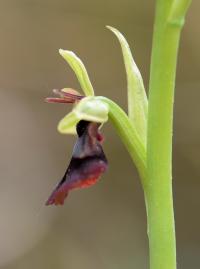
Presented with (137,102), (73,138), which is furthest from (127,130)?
(73,138)

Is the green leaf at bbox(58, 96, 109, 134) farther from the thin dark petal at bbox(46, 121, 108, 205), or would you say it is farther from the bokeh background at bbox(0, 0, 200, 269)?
the bokeh background at bbox(0, 0, 200, 269)

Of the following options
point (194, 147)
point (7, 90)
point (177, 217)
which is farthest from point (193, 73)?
point (7, 90)

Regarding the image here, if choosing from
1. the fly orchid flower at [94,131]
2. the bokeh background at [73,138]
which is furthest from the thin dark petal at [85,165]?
the bokeh background at [73,138]

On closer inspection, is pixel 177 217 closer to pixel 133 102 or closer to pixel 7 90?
pixel 7 90

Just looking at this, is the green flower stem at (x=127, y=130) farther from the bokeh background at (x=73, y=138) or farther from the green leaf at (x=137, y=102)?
the bokeh background at (x=73, y=138)

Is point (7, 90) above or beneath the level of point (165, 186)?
above

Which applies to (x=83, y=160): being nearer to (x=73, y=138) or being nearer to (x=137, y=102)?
(x=137, y=102)
